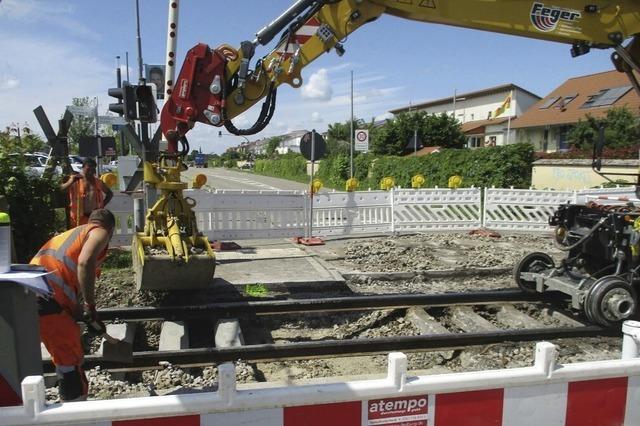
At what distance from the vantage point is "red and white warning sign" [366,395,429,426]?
235cm

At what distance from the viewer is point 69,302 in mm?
3424

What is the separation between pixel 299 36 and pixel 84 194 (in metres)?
4.30

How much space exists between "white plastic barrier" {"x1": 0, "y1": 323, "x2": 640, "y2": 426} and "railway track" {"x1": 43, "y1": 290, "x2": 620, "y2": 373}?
2.60 m

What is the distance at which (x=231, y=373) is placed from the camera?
220 cm

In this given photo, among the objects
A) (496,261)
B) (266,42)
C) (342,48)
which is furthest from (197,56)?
(496,261)

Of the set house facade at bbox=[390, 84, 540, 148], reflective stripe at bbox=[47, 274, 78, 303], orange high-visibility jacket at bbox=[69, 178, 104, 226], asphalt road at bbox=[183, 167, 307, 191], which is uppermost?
house facade at bbox=[390, 84, 540, 148]

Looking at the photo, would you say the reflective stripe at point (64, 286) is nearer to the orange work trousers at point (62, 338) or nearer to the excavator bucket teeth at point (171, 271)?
the orange work trousers at point (62, 338)

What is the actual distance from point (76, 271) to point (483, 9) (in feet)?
16.9

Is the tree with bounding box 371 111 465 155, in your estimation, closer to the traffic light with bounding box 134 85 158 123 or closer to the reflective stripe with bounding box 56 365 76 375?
the traffic light with bounding box 134 85 158 123

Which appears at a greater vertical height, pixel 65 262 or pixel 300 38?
pixel 300 38

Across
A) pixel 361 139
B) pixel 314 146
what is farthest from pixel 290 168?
pixel 314 146

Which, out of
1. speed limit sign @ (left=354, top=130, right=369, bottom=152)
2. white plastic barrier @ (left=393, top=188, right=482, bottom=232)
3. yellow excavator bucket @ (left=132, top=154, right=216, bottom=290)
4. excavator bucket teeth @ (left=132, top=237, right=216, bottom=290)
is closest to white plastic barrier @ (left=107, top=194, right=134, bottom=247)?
yellow excavator bucket @ (left=132, top=154, right=216, bottom=290)

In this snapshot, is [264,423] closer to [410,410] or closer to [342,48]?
[410,410]

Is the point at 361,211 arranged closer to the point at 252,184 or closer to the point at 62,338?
the point at 62,338
